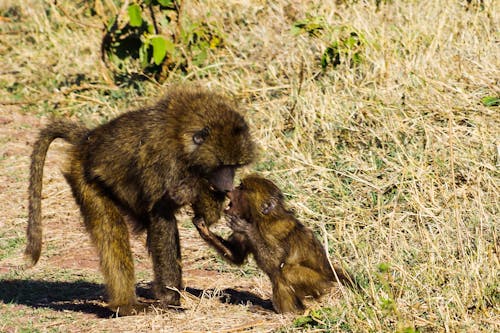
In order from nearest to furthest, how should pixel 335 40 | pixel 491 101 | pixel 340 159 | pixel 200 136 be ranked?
pixel 200 136, pixel 491 101, pixel 340 159, pixel 335 40

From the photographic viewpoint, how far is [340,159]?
6449mm

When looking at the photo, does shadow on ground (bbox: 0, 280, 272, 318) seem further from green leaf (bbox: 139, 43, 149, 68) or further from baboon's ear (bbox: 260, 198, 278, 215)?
green leaf (bbox: 139, 43, 149, 68)

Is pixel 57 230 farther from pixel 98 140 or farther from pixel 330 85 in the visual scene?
pixel 330 85

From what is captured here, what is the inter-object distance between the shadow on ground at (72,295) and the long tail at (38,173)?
344 millimetres

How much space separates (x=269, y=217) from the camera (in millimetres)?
4910

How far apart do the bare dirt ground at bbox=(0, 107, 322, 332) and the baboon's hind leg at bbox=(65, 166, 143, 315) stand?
0.12 m

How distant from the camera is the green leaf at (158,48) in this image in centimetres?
815

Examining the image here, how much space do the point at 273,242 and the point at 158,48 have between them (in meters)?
3.75

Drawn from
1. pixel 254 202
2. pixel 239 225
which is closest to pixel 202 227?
pixel 239 225

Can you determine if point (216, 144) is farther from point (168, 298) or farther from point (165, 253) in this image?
point (168, 298)

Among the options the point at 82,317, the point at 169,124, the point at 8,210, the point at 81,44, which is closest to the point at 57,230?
the point at 8,210

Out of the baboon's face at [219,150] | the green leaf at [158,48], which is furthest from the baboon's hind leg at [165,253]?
the green leaf at [158,48]

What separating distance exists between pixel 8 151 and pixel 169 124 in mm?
3701

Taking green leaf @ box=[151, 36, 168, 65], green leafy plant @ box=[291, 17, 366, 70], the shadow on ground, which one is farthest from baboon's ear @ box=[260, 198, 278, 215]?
green leaf @ box=[151, 36, 168, 65]
